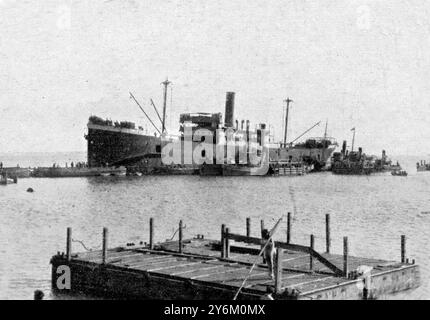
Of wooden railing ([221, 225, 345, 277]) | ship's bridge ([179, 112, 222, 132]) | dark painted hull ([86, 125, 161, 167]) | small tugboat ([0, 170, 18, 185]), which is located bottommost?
small tugboat ([0, 170, 18, 185])

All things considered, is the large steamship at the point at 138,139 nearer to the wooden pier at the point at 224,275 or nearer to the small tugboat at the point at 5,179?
the small tugboat at the point at 5,179

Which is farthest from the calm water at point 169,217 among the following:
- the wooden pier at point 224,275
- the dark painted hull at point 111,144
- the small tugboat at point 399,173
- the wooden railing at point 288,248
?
the small tugboat at point 399,173

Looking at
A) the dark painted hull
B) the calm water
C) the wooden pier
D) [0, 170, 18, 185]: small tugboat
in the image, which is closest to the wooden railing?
the wooden pier

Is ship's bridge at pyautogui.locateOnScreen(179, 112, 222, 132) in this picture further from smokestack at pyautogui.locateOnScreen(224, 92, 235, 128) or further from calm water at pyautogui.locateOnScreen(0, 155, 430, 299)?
calm water at pyautogui.locateOnScreen(0, 155, 430, 299)

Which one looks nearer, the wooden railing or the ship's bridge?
the wooden railing

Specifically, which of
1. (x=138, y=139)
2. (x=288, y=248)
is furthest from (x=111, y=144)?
(x=288, y=248)
